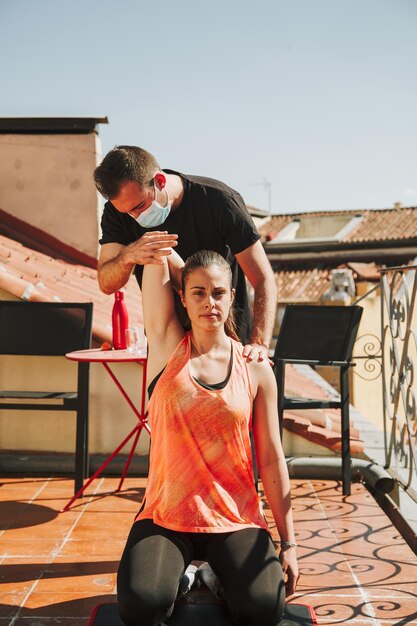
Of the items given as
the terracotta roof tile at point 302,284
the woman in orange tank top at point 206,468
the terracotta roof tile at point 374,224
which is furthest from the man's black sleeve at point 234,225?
the terracotta roof tile at point 374,224

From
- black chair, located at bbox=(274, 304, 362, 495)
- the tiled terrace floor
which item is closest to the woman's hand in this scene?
the tiled terrace floor

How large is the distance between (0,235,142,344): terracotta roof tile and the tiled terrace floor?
1.21 m

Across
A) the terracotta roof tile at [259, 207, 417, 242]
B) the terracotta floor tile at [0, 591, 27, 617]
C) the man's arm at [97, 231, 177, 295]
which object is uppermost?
the terracotta roof tile at [259, 207, 417, 242]

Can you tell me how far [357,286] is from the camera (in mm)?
16859

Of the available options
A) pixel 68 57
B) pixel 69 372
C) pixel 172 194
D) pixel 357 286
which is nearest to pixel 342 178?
pixel 357 286

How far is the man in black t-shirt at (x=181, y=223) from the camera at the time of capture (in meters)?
2.41

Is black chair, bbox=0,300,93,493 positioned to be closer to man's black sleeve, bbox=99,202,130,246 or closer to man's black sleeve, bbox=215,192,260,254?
man's black sleeve, bbox=99,202,130,246

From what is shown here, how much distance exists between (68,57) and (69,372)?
327cm

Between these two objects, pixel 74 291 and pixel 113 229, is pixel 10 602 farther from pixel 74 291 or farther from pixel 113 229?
pixel 74 291

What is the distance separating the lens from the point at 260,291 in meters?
2.72

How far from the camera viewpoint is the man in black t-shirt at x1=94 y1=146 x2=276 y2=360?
7.91 ft

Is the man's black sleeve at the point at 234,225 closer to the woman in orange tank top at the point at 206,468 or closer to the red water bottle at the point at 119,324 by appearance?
the woman in orange tank top at the point at 206,468

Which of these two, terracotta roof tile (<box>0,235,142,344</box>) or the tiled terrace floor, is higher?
terracotta roof tile (<box>0,235,142,344</box>)

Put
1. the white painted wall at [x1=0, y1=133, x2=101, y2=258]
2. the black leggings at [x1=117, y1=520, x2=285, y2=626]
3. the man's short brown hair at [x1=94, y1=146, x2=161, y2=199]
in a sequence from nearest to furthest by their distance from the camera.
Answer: the black leggings at [x1=117, y1=520, x2=285, y2=626]
the man's short brown hair at [x1=94, y1=146, x2=161, y2=199]
the white painted wall at [x1=0, y1=133, x2=101, y2=258]
